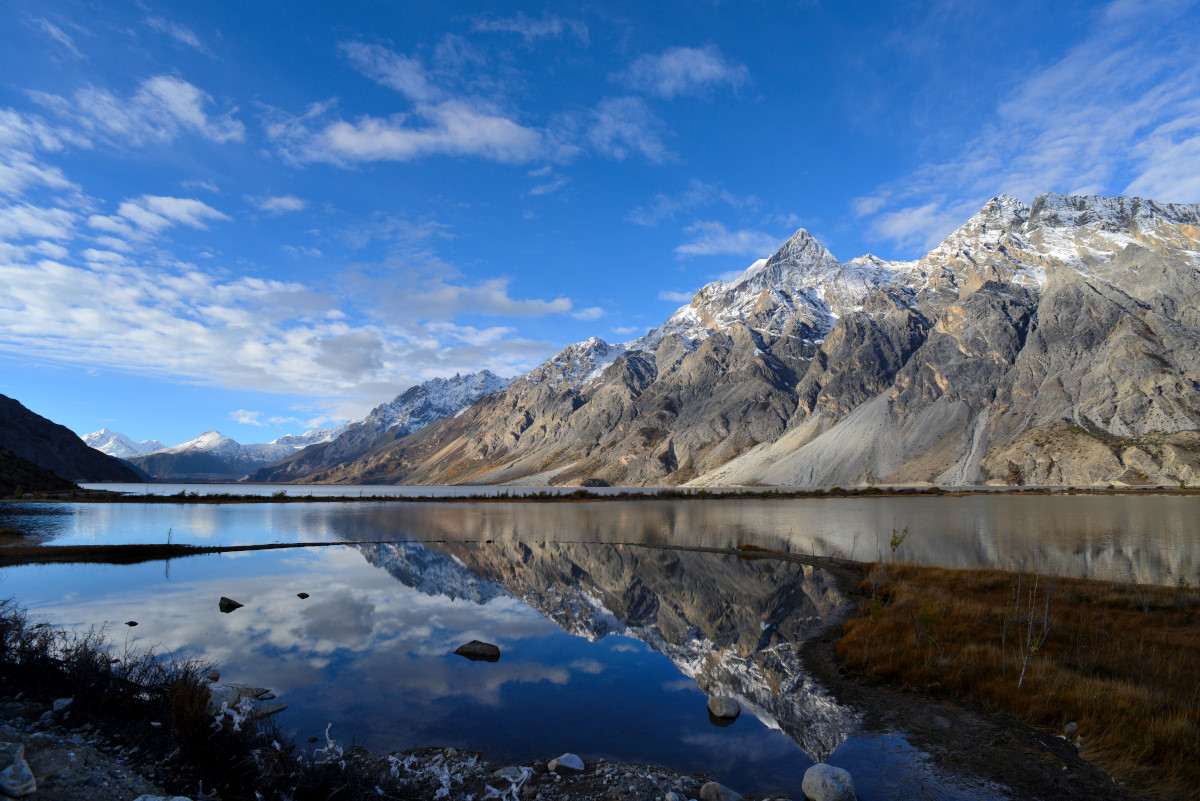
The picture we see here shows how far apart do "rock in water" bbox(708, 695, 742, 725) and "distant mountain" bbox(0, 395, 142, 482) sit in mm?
208497

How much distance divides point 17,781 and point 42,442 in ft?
769

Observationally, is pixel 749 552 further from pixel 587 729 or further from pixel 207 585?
pixel 207 585

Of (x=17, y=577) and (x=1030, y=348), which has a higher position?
(x=1030, y=348)

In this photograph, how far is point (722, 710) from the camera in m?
13.7

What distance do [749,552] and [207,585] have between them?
3442 centimetres

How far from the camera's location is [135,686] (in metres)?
10.2

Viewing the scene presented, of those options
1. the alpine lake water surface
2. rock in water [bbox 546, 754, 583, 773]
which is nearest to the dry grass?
A: the alpine lake water surface

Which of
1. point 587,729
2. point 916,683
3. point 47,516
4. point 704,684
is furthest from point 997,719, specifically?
point 47,516

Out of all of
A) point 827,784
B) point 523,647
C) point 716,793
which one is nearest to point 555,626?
point 523,647

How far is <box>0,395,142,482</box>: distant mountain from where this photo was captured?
16150 cm

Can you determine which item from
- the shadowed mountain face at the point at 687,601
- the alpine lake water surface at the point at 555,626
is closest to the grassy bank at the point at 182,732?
the alpine lake water surface at the point at 555,626

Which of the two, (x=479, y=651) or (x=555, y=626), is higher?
(x=479, y=651)

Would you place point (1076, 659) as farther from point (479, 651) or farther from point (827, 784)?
point (479, 651)

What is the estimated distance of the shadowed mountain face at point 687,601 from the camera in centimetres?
1516
